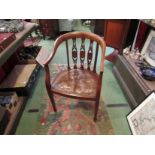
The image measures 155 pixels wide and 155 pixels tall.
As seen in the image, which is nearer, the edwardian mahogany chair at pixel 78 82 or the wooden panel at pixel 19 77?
A: the edwardian mahogany chair at pixel 78 82

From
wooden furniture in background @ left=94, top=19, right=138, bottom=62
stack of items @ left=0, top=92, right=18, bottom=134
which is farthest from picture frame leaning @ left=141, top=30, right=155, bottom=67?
stack of items @ left=0, top=92, right=18, bottom=134

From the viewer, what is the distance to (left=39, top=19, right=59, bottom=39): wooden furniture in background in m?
3.11

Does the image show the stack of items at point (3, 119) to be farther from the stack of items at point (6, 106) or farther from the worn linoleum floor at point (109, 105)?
the worn linoleum floor at point (109, 105)

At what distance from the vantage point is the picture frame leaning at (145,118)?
1.06 meters

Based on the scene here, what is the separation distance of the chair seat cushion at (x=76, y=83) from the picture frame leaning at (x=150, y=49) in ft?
2.28

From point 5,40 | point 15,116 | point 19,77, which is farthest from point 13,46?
point 15,116

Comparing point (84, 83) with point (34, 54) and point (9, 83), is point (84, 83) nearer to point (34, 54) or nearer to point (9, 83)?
point (9, 83)

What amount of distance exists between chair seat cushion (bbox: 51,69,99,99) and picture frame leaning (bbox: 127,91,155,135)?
0.44 m

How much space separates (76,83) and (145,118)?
66cm

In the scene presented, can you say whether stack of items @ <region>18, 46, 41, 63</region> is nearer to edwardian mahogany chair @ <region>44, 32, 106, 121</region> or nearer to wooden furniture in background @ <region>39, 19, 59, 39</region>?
edwardian mahogany chair @ <region>44, 32, 106, 121</region>

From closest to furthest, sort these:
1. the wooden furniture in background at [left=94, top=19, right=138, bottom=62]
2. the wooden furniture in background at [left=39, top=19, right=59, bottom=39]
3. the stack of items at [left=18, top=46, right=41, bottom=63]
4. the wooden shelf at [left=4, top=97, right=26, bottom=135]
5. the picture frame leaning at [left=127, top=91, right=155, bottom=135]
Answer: the picture frame leaning at [left=127, top=91, right=155, bottom=135] → the wooden shelf at [left=4, top=97, right=26, bottom=135] → the wooden furniture in background at [left=94, top=19, right=138, bottom=62] → the stack of items at [left=18, top=46, right=41, bottom=63] → the wooden furniture in background at [left=39, top=19, right=59, bottom=39]

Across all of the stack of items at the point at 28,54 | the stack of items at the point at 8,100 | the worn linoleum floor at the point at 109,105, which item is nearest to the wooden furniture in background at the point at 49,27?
the stack of items at the point at 28,54

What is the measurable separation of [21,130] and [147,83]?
128 cm

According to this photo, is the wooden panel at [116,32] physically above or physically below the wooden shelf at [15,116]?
above
